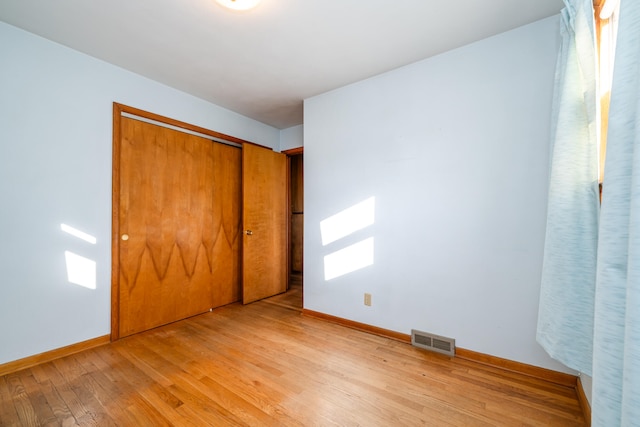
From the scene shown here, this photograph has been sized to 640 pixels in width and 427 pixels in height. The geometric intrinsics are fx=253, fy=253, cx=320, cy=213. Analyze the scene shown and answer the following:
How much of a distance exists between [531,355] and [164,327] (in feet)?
10.8

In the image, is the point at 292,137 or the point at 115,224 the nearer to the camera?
the point at 115,224

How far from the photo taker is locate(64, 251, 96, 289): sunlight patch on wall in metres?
2.12

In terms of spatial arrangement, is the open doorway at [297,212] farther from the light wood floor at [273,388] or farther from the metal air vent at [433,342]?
the metal air vent at [433,342]

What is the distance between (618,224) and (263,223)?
11.1 feet

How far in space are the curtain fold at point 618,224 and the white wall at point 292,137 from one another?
11.6 feet

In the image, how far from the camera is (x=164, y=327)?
269 centimetres

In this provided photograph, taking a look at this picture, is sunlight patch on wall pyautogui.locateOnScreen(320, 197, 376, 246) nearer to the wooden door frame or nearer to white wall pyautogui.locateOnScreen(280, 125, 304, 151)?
white wall pyautogui.locateOnScreen(280, 125, 304, 151)

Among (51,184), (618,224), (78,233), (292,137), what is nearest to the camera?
(618,224)

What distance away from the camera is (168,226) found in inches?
109

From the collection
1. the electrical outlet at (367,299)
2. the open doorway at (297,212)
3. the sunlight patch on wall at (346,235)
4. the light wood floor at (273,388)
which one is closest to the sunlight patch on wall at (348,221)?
the sunlight patch on wall at (346,235)

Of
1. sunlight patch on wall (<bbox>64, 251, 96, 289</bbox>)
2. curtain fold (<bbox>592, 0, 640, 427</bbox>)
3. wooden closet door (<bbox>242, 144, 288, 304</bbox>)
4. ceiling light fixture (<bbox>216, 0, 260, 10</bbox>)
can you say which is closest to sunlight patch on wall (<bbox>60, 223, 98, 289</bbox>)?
sunlight patch on wall (<bbox>64, 251, 96, 289</bbox>)

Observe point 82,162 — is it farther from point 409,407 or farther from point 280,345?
point 409,407

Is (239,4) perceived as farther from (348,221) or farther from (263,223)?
(263,223)

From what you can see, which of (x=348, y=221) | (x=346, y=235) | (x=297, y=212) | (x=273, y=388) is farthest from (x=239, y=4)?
(x=297, y=212)
